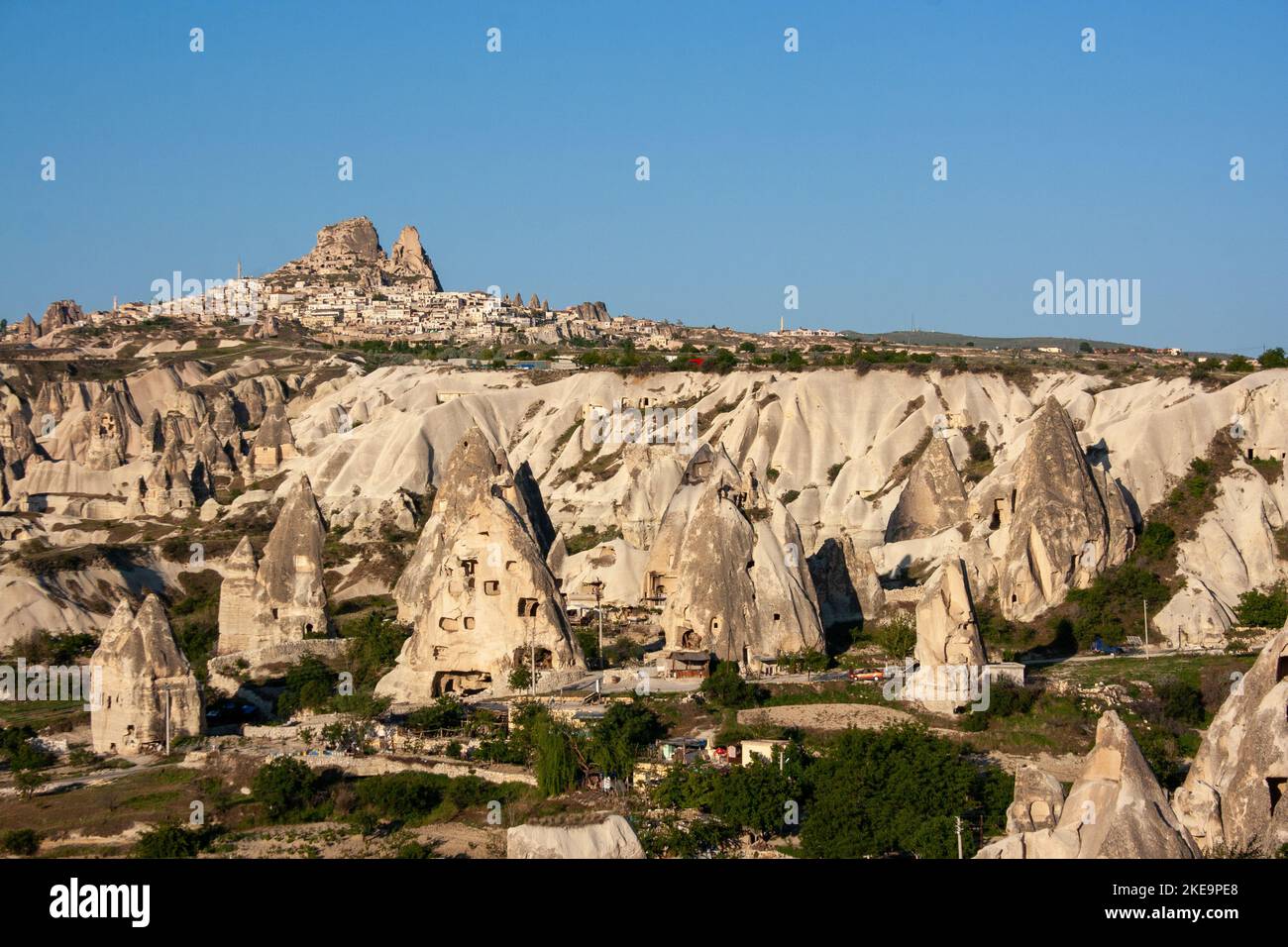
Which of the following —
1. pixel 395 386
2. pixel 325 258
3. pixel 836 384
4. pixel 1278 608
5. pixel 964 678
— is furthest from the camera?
pixel 325 258

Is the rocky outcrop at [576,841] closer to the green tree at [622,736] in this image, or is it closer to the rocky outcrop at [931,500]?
the green tree at [622,736]

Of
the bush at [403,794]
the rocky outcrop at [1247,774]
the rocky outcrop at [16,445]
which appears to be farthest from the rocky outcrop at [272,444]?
the rocky outcrop at [1247,774]

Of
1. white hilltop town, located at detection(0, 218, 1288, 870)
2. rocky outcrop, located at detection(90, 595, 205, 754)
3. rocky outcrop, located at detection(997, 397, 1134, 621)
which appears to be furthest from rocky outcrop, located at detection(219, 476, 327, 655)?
rocky outcrop, located at detection(997, 397, 1134, 621)

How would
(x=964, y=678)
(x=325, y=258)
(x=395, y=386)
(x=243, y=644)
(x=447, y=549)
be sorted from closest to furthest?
(x=964, y=678), (x=447, y=549), (x=243, y=644), (x=395, y=386), (x=325, y=258)

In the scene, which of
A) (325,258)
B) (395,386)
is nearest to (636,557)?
(395,386)
